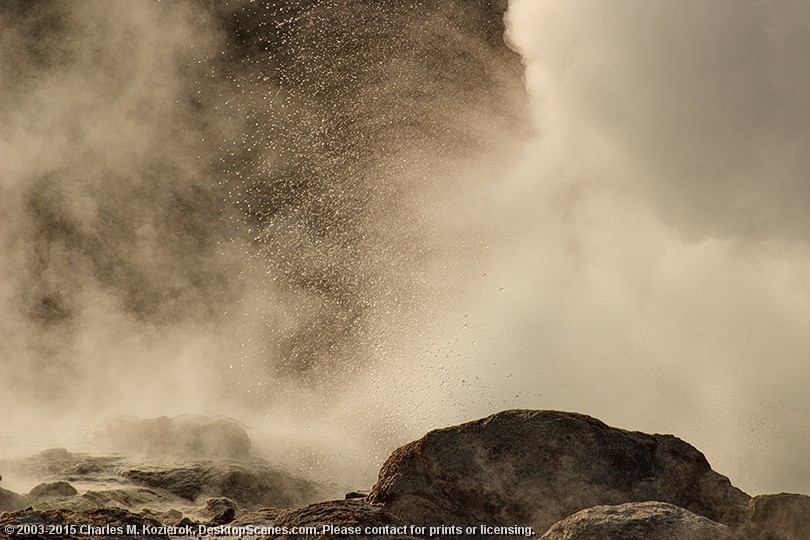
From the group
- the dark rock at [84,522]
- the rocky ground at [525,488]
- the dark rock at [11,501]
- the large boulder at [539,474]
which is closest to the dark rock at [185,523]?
the rocky ground at [525,488]

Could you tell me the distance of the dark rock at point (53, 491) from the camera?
332 inches

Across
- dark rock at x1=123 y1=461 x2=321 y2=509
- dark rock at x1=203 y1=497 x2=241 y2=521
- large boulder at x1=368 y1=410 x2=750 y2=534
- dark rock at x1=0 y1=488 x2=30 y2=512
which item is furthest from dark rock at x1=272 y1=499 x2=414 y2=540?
dark rock at x1=123 y1=461 x2=321 y2=509

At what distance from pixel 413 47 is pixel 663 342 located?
13.1 metres

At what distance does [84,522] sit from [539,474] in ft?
7.66

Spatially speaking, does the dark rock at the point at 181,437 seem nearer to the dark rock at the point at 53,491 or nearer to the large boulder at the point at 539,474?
the dark rock at the point at 53,491

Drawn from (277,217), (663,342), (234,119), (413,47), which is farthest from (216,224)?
(663,342)

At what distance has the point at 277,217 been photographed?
23312 mm

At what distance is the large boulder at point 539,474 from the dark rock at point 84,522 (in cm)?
134

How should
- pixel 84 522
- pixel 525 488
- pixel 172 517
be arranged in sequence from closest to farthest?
pixel 84 522 → pixel 525 488 → pixel 172 517

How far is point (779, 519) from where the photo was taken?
18.6 ft

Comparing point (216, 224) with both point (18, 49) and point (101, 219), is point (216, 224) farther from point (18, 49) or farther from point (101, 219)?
point (18, 49)

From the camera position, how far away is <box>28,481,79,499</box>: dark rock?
8.45 m

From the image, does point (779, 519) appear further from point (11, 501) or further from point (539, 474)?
point (11, 501)

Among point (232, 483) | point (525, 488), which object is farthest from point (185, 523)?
point (232, 483)
